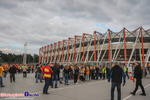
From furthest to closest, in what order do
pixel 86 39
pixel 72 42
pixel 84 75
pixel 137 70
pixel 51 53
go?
pixel 51 53, pixel 72 42, pixel 86 39, pixel 84 75, pixel 137 70

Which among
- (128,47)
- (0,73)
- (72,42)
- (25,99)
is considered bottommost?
(25,99)

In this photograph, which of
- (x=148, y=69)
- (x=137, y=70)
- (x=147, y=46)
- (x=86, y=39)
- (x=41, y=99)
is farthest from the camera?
(x=86, y=39)

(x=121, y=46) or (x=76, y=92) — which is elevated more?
(x=121, y=46)

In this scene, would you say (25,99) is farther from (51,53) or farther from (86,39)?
(51,53)

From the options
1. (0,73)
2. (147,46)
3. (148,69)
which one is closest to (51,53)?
(147,46)

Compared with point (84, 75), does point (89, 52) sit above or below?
above

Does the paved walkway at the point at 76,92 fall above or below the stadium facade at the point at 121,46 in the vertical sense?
below

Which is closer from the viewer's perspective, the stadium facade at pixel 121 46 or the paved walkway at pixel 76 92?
the paved walkway at pixel 76 92

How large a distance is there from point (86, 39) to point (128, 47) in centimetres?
1496

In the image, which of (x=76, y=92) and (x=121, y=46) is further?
(x=121, y=46)

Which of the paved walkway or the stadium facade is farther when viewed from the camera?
the stadium facade

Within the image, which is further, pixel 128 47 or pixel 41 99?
pixel 128 47

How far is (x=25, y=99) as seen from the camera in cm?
578

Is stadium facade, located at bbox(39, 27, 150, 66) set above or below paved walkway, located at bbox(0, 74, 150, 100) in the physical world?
above
